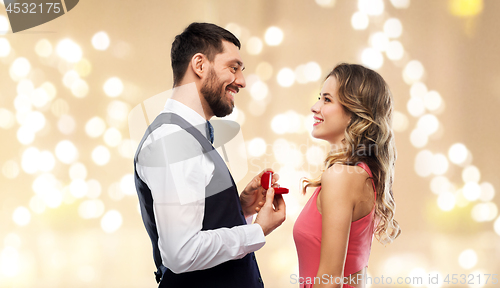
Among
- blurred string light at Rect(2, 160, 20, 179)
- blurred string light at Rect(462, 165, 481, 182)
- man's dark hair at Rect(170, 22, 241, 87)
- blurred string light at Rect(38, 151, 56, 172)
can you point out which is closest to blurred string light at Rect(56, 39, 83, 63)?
blurred string light at Rect(38, 151, 56, 172)

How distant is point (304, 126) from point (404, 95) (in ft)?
1.94

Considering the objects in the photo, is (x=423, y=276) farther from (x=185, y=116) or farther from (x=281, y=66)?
(x=185, y=116)

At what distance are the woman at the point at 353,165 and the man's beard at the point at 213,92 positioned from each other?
11.4 inches

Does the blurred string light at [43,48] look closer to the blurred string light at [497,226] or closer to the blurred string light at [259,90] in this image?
the blurred string light at [259,90]

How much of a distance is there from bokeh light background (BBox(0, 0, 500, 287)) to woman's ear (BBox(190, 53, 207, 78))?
3.04 ft

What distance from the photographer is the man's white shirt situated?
719mm

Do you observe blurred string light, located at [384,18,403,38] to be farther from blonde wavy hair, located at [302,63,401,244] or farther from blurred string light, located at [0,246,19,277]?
blurred string light, located at [0,246,19,277]

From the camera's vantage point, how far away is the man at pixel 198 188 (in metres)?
0.73

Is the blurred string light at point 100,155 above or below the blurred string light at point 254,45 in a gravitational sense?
below

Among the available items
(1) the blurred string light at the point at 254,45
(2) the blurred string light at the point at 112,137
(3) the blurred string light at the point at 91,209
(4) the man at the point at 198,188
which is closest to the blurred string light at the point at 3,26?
(2) the blurred string light at the point at 112,137

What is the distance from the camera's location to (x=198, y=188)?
76 centimetres

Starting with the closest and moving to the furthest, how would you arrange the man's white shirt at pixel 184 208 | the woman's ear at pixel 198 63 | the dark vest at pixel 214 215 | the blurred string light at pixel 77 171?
the man's white shirt at pixel 184 208 → the dark vest at pixel 214 215 → the woman's ear at pixel 198 63 → the blurred string light at pixel 77 171

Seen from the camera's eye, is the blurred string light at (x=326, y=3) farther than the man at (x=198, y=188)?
Yes

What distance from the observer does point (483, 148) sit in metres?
1.90
